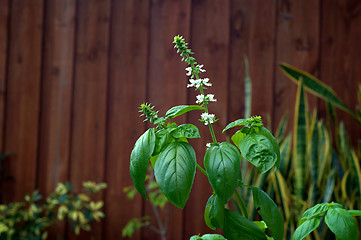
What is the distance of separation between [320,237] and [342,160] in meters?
0.35

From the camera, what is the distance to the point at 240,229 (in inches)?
23.2

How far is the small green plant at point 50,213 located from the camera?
1822mm

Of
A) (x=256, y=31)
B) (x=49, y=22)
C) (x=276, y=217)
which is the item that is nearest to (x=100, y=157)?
(x=49, y=22)

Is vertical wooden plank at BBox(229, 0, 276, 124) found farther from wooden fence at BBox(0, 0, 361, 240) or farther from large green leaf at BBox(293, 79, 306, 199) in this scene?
large green leaf at BBox(293, 79, 306, 199)

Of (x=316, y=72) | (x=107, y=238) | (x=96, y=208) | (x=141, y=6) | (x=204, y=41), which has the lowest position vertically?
(x=107, y=238)

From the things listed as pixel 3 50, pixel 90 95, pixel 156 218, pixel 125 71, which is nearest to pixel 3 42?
pixel 3 50

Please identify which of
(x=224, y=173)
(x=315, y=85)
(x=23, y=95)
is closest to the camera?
(x=224, y=173)

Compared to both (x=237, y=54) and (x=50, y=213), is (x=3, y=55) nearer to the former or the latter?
(x=50, y=213)

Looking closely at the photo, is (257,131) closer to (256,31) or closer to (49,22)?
(256,31)

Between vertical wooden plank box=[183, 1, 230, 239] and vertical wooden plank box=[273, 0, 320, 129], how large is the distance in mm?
239

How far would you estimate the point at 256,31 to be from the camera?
196 centimetres

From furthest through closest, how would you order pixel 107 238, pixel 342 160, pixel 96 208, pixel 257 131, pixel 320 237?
1. pixel 107 238
2. pixel 96 208
3. pixel 342 160
4. pixel 320 237
5. pixel 257 131

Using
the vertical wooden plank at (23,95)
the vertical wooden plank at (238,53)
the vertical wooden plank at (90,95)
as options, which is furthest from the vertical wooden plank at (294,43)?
the vertical wooden plank at (23,95)

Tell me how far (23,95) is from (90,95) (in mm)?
355
